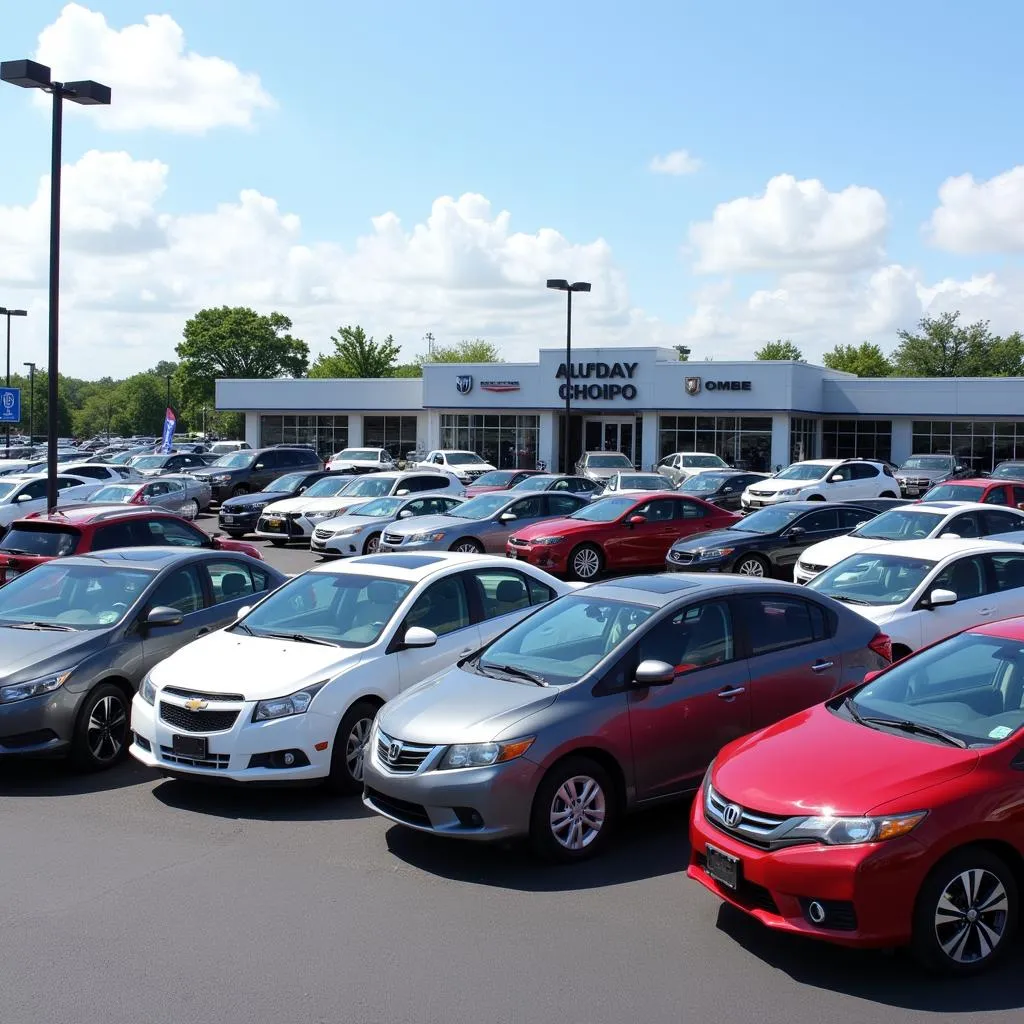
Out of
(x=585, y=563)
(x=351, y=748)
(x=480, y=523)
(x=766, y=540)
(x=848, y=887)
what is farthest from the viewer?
(x=480, y=523)

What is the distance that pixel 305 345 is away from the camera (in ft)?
388

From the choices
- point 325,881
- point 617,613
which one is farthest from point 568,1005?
point 617,613

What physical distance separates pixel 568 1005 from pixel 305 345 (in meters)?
116

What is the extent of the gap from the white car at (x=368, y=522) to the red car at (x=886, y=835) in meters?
17.2

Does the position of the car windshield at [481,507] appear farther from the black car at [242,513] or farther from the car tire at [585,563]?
the black car at [242,513]

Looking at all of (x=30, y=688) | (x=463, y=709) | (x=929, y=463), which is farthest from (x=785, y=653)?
(x=929, y=463)

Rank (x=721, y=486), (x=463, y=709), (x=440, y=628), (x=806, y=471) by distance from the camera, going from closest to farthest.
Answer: (x=463, y=709), (x=440, y=628), (x=721, y=486), (x=806, y=471)

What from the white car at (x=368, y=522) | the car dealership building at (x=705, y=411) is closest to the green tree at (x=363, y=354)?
the car dealership building at (x=705, y=411)

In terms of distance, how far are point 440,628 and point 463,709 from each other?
2.08m

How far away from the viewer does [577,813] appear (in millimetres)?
6984

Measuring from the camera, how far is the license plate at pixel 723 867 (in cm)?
564

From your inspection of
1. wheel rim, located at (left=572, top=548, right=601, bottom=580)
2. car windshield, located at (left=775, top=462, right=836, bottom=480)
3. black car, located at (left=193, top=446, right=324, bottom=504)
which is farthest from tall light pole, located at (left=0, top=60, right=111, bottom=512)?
car windshield, located at (left=775, top=462, right=836, bottom=480)

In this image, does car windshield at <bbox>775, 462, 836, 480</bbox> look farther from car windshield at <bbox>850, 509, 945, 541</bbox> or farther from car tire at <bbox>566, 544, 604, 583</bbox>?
car windshield at <bbox>850, 509, 945, 541</bbox>

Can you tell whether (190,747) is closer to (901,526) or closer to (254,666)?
(254,666)
